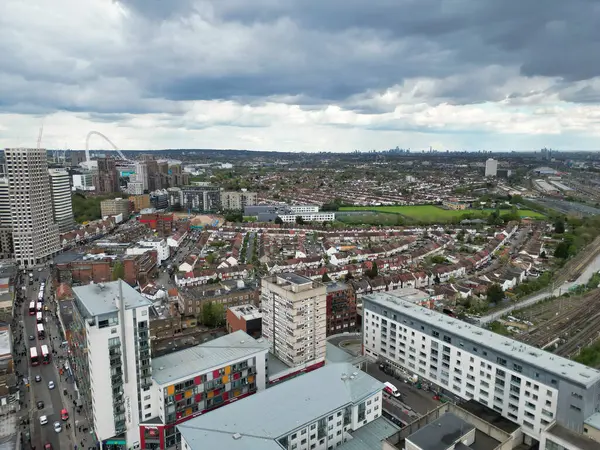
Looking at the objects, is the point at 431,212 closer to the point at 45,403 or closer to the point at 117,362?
the point at 45,403

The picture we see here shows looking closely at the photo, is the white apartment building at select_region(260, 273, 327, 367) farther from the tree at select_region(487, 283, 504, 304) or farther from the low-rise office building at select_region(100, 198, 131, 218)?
the low-rise office building at select_region(100, 198, 131, 218)

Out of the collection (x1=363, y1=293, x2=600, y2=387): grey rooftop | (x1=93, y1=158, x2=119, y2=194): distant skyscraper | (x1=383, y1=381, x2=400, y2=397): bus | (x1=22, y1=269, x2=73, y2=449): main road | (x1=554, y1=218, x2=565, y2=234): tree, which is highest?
(x1=93, y1=158, x2=119, y2=194): distant skyscraper

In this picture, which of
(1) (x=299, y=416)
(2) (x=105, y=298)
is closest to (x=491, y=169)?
(1) (x=299, y=416)

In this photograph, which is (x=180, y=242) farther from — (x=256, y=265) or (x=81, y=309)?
(x=81, y=309)

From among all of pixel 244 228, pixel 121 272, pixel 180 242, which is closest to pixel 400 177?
pixel 244 228

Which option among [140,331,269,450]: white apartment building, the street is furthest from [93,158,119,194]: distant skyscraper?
[140,331,269,450]: white apartment building

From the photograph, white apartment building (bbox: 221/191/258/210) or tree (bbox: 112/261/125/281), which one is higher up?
white apartment building (bbox: 221/191/258/210)

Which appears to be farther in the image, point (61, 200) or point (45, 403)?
point (61, 200)

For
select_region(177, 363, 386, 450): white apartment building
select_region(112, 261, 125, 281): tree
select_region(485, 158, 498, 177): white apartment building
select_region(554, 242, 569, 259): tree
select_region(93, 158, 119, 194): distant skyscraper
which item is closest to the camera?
select_region(177, 363, 386, 450): white apartment building
